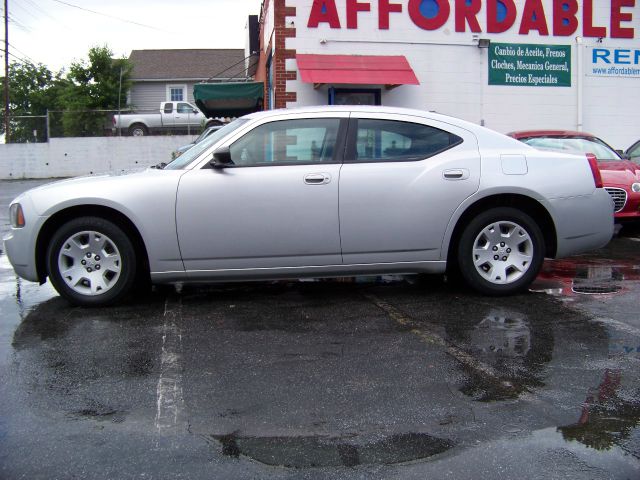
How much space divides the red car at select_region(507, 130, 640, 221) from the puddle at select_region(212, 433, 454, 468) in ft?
21.4

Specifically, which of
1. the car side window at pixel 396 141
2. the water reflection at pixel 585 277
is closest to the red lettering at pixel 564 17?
the water reflection at pixel 585 277

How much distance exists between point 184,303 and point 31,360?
1691 millimetres

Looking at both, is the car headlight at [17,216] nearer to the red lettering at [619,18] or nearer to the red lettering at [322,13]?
the red lettering at [322,13]

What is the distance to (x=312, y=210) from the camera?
558 centimetres

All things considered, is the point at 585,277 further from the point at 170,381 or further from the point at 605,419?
the point at 170,381

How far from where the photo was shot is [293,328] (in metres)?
5.06

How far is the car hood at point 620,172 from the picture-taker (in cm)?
945

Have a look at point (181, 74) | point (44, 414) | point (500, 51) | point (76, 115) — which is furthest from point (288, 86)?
point (181, 74)

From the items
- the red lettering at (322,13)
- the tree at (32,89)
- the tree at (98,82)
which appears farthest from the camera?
the tree at (32,89)

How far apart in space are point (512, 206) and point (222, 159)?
254 centimetres

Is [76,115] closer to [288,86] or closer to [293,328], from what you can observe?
[288,86]

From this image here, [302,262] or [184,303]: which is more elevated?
[302,262]

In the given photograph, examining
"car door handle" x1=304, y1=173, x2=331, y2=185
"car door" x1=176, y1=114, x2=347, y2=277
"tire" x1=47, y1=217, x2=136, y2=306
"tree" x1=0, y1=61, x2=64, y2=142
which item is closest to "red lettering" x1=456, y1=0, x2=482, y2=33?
"car door" x1=176, y1=114, x2=347, y2=277

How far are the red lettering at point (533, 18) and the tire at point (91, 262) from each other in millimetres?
12681
